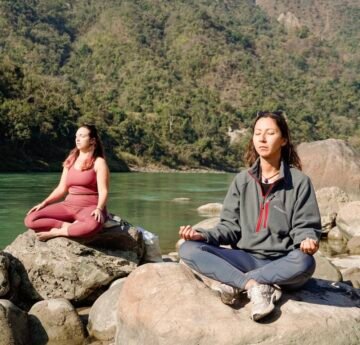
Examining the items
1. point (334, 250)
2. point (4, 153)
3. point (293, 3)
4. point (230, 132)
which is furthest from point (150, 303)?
point (293, 3)

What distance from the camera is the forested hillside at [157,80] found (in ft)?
170

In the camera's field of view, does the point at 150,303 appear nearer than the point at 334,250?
Yes

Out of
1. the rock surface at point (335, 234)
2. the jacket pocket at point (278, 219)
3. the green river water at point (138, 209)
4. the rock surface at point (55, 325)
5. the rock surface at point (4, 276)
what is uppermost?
the jacket pocket at point (278, 219)

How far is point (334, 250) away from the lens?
11.7 meters

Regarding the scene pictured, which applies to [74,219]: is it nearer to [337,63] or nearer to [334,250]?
[334,250]

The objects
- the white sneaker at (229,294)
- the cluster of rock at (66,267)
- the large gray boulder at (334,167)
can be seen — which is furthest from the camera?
the large gray boulder at (334,167)

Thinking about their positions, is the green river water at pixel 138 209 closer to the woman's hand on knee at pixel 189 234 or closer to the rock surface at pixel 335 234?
the rock surface at pixel 335 234

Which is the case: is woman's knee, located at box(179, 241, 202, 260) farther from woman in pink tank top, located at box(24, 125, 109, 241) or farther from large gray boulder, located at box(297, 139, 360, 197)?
large gray boulder, located at box(297, 139, 360, 197)

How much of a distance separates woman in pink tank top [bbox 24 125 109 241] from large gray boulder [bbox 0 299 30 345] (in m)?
1.41

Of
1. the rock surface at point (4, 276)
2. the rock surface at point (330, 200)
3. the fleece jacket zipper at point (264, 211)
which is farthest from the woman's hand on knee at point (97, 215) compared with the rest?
the rock surface at point (330, 200)

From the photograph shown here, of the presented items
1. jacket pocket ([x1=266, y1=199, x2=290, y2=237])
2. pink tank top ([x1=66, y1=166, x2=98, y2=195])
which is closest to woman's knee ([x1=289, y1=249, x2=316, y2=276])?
jacket pocket ([x1=266, y1=199, x2=290, y2=237])

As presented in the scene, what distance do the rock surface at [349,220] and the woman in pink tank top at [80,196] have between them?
7489 mm

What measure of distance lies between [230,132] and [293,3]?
425 feet

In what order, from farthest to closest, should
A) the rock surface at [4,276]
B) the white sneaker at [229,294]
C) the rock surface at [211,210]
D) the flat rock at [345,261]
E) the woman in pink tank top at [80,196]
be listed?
1. the rock surface at [211,210]
2. the flat rock at [345,261]
3. the woman in pink tank top at [80,196]
4. the rock surface at [4,276]
5. the white sneaker at [229,294]
